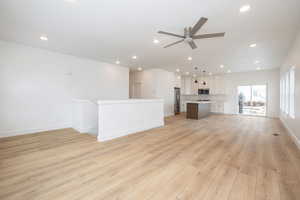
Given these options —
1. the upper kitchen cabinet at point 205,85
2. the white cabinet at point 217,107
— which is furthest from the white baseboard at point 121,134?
the white cabinet at point 217,107

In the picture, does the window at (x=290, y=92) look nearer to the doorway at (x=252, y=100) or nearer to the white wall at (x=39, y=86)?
the doorway at (x=252, y=100)

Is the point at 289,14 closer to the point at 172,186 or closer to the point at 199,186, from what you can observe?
the point at 199,186

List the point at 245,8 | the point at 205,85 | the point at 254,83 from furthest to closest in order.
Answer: the point at 205,85 < the point at 254,83 < the point at 245,8

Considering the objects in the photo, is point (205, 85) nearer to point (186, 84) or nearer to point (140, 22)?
point (186, 84)

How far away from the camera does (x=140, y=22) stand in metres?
2.87

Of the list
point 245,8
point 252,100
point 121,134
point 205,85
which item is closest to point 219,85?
point 205,85

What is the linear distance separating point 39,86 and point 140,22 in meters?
4.38

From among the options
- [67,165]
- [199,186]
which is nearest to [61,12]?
[67,165]

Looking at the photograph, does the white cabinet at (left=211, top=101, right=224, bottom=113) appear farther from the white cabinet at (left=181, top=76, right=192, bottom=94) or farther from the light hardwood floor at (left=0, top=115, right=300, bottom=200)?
the light hardwood floor at (left=0, top=115, right=300, bottom=200)

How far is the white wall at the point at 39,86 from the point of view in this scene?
13.3 ft

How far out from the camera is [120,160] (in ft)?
8.34

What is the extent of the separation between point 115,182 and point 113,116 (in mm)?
2205

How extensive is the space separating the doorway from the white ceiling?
15.4 ft

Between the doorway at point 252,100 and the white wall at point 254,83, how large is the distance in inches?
9.4
